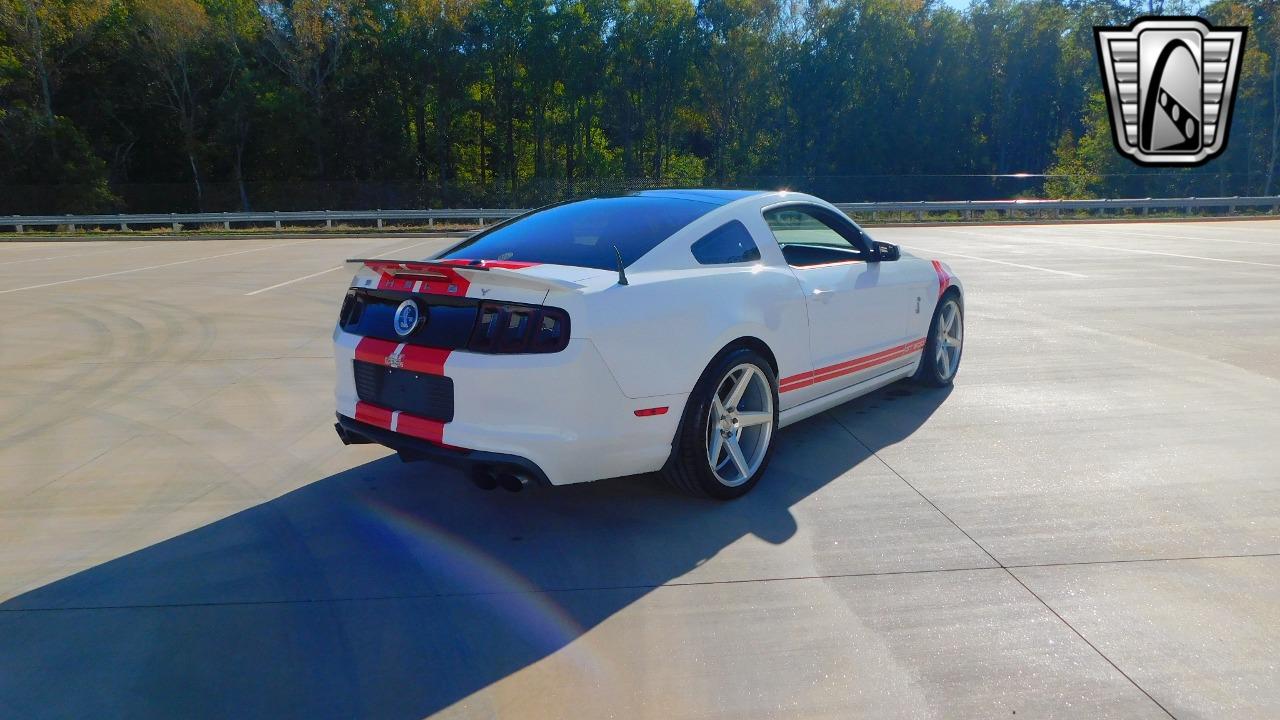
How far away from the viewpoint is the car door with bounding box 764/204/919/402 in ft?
17.2

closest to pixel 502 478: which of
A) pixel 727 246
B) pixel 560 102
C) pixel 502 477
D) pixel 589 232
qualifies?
pixel 502 477

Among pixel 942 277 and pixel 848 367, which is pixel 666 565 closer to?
pixel 848 367

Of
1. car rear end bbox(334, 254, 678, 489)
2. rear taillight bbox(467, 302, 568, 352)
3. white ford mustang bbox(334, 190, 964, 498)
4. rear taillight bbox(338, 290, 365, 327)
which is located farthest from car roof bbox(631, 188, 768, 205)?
rear taillight bbox(338, 290, 365, 327)

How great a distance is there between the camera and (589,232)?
4.84 m

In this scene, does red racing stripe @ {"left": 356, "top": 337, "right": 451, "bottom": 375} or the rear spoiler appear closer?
the rear spoiler

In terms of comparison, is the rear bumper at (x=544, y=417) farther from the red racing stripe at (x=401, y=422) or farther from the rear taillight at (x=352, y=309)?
the rear taillight at (x=352, y=309)

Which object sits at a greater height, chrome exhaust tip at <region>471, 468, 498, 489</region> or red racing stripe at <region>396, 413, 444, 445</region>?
red racing stripe at <region>396, 413, 444, 445</region>

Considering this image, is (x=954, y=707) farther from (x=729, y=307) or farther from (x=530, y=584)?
(x=729, y=307)

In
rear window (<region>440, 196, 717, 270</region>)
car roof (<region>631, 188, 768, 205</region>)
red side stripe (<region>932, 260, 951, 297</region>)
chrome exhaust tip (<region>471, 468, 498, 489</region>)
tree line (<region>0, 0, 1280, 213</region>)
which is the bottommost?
chrome exhaust tip (<region>471, 468, 498, 489</region>)

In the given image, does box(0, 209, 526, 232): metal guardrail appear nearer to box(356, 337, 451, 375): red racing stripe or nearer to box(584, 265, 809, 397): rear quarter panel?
box(584, 265, 809, 397): rear quarter panel

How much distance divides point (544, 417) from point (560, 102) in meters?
55.1

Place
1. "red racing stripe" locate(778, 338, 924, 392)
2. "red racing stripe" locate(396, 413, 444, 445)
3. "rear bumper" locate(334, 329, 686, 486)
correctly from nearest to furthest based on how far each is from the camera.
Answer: "rear bumper" locate(334, 329, 686, 486)
"red racing stripe" locate(396, 413, 444, 445)
"red racing stripe" locate(778, 338, 924, 392)

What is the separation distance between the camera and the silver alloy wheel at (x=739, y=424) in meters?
4.57

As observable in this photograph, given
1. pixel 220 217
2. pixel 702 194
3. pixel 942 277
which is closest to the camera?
pixel 702 194
